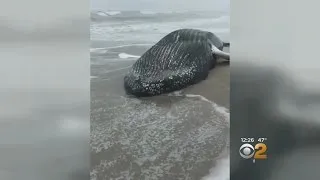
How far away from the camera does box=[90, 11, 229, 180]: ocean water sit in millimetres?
1792

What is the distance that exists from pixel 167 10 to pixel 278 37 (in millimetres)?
479

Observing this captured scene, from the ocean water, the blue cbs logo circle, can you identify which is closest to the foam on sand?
the ocean water

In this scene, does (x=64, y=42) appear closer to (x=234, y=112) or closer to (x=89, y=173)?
(x=89, y=173)

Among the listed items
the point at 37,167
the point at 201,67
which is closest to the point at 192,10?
the point at 201,67

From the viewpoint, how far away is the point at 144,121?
5.88 ft

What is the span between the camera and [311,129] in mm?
1804

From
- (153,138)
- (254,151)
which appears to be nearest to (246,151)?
(254,151)

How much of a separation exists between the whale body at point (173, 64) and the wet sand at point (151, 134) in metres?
0.04

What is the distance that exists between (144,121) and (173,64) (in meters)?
0.28

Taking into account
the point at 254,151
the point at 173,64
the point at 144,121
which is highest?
the point at 173,64

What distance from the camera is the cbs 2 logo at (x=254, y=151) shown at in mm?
1769

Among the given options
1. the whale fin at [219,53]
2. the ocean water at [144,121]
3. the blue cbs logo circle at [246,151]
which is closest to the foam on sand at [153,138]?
the ocean water at [144,121]

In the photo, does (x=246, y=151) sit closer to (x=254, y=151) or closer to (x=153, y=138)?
(x=254, y=151)

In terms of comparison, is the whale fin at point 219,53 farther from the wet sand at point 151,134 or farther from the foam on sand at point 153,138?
the foam on sand at point 153,138
